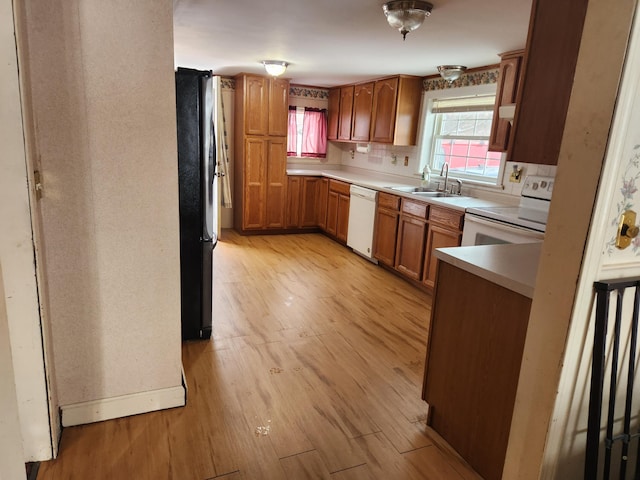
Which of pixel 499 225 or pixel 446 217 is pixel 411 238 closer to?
pixel 446 217

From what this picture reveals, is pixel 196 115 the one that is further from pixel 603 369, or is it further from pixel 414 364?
pixel 603 369

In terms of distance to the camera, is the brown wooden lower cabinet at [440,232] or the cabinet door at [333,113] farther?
the cabinet door at [333,113]

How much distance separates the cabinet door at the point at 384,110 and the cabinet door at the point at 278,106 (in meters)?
1.28

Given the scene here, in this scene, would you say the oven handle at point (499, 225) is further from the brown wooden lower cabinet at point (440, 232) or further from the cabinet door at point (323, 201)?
the cabinet door at point (323, 201)

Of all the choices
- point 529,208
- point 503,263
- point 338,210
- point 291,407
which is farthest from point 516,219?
point 338,210

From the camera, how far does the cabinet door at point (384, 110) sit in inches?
193

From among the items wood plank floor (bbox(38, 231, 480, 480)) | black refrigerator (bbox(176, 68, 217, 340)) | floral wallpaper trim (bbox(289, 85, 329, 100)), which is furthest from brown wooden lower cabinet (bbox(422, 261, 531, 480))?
floral wallpaper trim (bbox(289, 85, 329, 100))

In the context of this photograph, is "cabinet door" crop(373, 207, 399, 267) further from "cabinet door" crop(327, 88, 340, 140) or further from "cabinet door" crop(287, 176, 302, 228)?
"cabinet door" crop(327, 88, 340, 140)

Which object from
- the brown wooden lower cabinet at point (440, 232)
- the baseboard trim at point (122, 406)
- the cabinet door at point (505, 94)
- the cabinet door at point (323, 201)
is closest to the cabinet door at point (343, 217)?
the cabinet door at point (323, 201)

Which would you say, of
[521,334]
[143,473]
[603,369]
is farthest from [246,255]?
[603,369]

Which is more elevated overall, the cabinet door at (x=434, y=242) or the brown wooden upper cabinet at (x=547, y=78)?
the brown wooden upper cabinet at (x=547, y=78)

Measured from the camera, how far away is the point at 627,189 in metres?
1.17

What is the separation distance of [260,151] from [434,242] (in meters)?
2.95

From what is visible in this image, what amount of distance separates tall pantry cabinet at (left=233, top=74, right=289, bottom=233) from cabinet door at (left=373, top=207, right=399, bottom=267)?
70.6 inches
